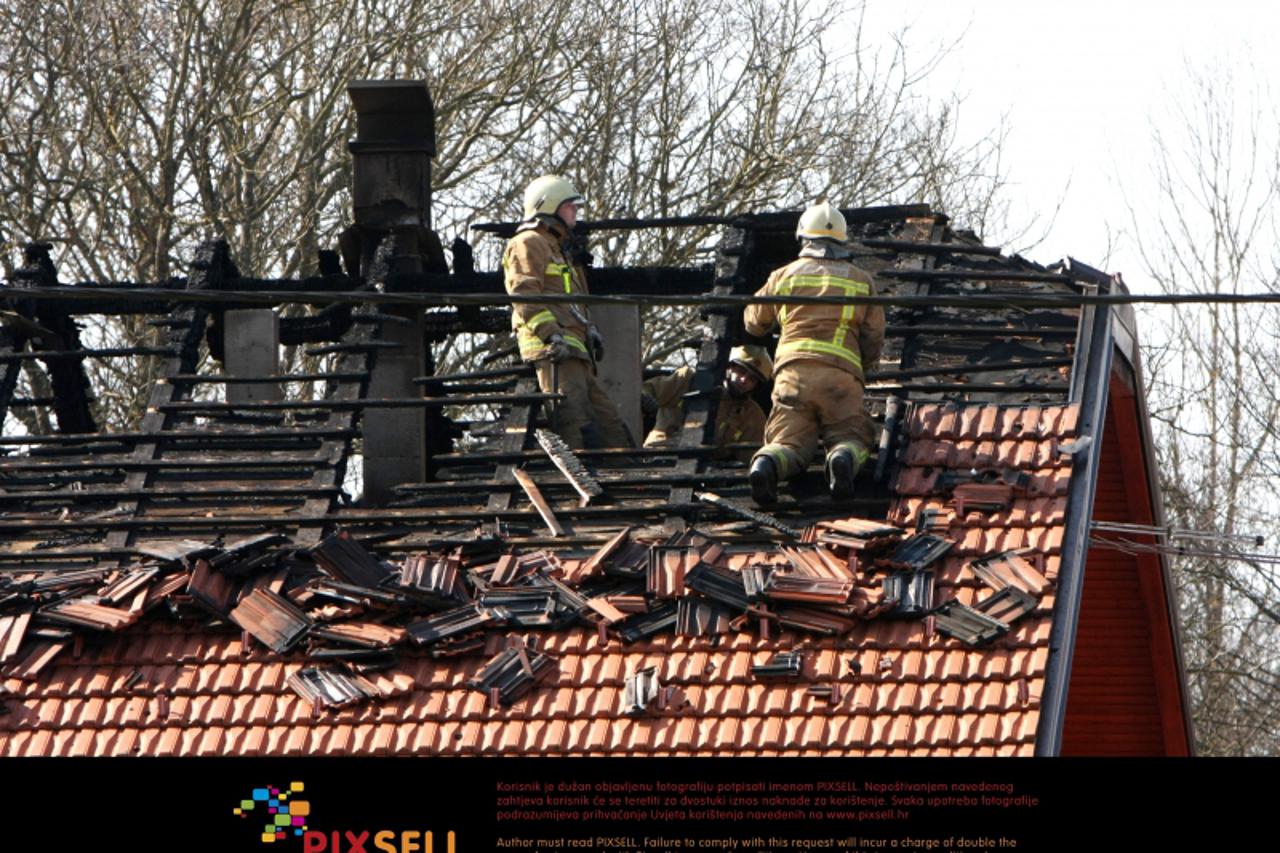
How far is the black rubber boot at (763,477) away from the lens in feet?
41.2

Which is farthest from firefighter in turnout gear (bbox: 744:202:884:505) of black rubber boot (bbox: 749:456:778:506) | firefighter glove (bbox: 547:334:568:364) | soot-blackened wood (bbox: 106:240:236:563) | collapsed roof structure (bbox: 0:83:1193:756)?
soot-blackened wood (bbox: 106:240:236:563)

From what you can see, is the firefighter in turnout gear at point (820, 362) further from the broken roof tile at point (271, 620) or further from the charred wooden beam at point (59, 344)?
the charred wooden beam at point (59, 344)

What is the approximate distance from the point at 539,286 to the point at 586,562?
2390mm

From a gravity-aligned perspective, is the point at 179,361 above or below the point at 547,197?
below

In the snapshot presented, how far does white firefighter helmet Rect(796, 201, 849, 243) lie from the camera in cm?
1316

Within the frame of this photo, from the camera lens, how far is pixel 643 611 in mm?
12047

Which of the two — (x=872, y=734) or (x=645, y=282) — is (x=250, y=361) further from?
(x=872, y=734)

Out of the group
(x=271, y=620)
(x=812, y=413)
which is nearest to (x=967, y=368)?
(x=812, y=413)

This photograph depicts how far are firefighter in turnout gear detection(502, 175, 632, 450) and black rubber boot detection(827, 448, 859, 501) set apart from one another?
6.61 ft

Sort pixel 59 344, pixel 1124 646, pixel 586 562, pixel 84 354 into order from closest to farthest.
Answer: pixel 586 562 < pixel 84 354 < pixel 1124 646 < pixel 59 344

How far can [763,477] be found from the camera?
41.2 ft

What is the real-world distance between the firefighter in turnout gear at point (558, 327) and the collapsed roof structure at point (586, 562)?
21 centimetres

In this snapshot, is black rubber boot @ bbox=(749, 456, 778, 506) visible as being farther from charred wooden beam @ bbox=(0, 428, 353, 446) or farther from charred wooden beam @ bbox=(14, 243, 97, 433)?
charred wooden beam @ bbox=(14, 243, 97, 433)
